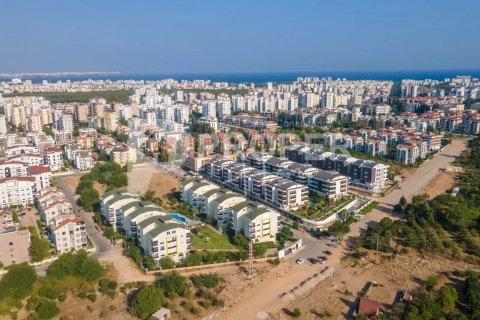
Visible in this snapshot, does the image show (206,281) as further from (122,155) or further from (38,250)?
(122,155)

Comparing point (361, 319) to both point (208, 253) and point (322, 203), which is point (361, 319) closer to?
point (208, 253)

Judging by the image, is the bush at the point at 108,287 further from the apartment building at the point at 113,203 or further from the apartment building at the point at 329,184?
the apartment building at the point at 329,184

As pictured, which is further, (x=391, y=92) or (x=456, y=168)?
(x=391, y=92)

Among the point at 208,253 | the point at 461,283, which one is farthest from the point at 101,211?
the point at 461,283

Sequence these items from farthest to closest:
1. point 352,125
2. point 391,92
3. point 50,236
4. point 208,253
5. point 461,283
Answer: point 391,92
point 352,125
point 50,236
point 208,253
point 461,283

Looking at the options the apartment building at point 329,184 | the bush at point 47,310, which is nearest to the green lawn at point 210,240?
the bush at point 47,310

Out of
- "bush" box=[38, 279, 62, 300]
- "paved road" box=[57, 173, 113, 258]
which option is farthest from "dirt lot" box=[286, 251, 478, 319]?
"paved road" box=[57, 173, 113, 258]

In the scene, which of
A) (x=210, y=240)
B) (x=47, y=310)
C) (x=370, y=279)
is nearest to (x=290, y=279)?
(x=370, y=279)
